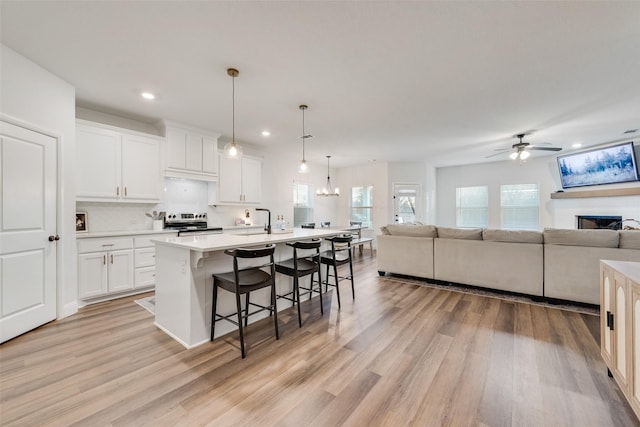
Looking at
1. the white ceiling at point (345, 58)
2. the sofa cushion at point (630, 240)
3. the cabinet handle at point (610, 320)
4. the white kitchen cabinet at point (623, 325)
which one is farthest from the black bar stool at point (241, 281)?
the sofa cushion at point (630, 240)

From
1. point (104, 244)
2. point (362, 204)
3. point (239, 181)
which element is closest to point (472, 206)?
point (362, 204)

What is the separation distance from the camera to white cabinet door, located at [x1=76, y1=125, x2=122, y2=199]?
3346 mm

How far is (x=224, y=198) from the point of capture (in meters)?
4.90

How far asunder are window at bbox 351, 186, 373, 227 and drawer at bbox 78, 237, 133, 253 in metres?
6.04

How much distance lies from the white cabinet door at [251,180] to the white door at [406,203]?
4091 millimetres

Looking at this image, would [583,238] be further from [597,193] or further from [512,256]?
[597,193]

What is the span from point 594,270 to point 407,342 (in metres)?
2.59

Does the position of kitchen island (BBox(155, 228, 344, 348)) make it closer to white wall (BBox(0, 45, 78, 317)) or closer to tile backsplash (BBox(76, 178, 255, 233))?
white wall (BBox(0, 45, 78, 317))

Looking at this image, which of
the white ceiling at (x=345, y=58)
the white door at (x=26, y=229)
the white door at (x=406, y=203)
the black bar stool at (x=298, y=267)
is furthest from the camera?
the white door at (x=406, y=203)

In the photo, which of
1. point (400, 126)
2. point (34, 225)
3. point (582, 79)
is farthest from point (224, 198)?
point (582, 79)

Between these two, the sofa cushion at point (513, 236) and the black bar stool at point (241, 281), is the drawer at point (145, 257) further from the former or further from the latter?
the sofa cushion at point (513, 236)

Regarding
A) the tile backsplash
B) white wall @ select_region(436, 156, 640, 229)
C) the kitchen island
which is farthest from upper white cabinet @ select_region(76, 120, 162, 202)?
white wall @ select_region(436, 156, 640, 229)

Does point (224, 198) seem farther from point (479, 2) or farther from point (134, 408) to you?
point (479, 2)

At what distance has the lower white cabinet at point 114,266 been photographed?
3229 mm
